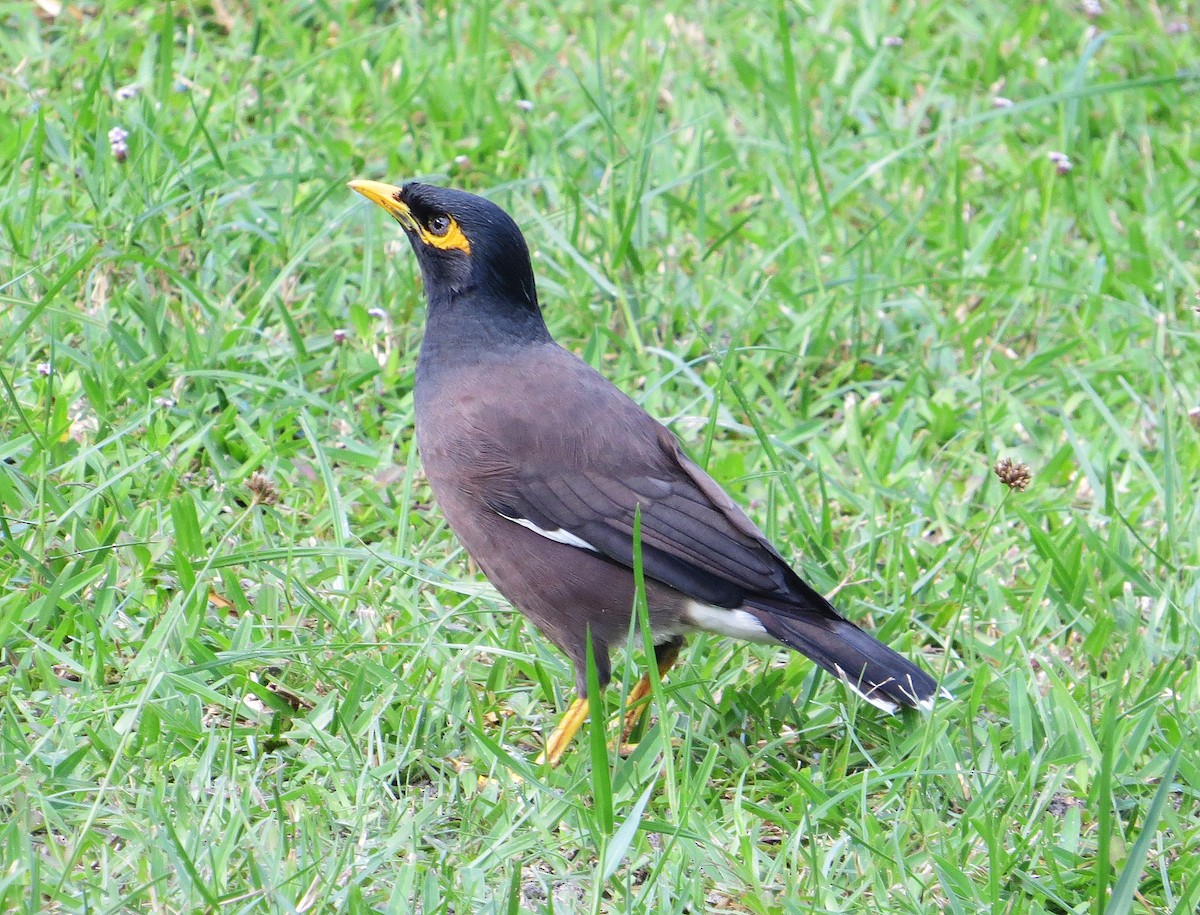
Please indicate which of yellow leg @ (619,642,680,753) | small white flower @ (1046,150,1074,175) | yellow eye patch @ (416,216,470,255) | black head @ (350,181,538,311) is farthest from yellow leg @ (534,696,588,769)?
small white flower @ (1046,150,1074,175)

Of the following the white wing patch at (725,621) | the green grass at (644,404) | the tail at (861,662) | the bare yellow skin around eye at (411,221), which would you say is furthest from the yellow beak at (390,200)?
the tail at (861,662)

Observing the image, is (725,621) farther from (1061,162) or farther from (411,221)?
(1061,162)

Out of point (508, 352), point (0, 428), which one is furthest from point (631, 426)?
point (0, 428)

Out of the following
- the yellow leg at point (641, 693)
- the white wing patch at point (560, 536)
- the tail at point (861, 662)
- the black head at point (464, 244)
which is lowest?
the yellow leg at point (641, 693)

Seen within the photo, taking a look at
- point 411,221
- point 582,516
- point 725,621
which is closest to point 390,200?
point 411,221

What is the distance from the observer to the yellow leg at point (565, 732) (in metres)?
4.21

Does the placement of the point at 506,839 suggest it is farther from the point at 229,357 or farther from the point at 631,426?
the point at 229,357

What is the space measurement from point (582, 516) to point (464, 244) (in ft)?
3.23

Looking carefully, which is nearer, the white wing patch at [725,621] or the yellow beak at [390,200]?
the white wing patch at [725,621]

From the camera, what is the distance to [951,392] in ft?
19.9

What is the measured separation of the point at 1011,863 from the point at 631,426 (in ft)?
5.53

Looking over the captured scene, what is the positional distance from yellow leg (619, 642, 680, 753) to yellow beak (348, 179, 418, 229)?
1589 millimetres

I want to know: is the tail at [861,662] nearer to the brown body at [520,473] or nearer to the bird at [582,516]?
the bird at [582,516]

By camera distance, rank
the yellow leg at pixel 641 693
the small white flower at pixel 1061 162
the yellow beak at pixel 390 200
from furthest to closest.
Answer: the small white flower at pixel 1061 162 → the yellow beak at pixel 390 200 → the yellow leg at pixel 641 693
